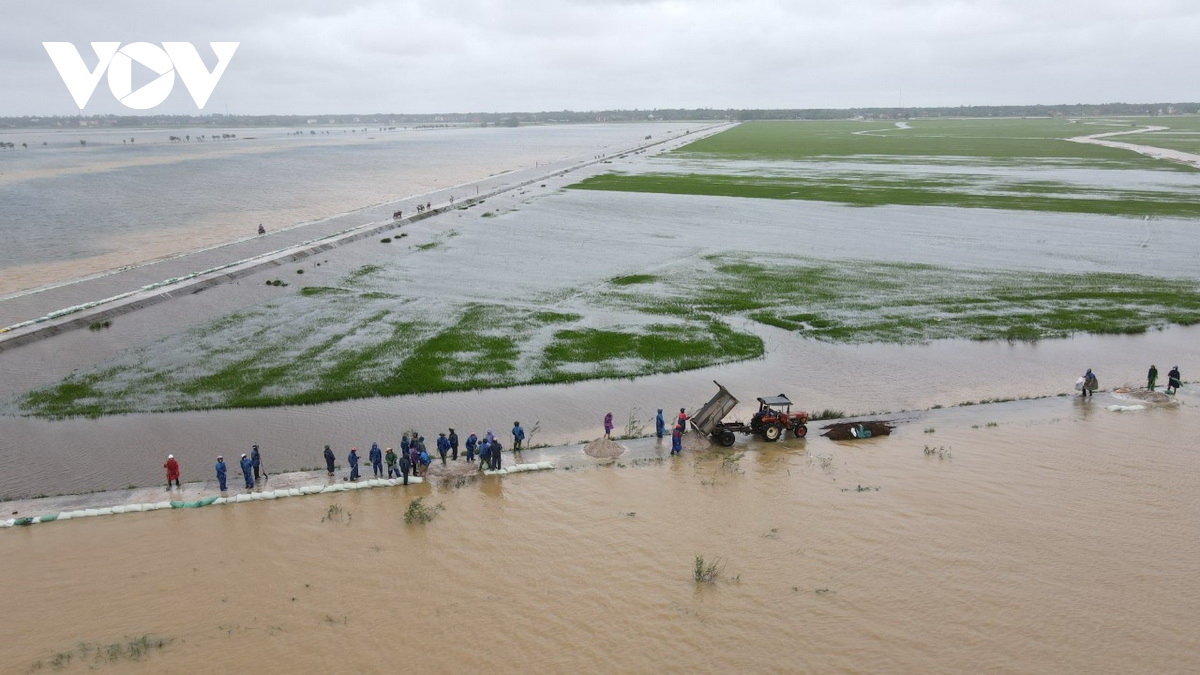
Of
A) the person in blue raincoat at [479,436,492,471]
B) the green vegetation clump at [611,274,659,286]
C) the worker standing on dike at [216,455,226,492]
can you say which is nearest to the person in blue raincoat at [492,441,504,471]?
the person in blue raincoat at [479,436,492,471]

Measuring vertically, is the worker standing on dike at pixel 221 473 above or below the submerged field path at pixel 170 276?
below

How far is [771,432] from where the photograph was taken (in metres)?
22.1

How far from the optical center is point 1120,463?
20.2 metres

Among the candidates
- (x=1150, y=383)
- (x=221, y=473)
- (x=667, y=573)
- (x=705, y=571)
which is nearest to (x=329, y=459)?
(x=221, y=473)

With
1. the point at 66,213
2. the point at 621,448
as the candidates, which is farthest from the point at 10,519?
the point at 66,213

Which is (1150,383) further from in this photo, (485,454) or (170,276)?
(170,276)

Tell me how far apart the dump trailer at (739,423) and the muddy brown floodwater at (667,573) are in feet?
4.11

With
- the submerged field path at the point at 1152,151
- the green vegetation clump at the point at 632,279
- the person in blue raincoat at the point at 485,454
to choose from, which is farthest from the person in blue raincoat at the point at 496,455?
the submerged field path at the point at 1152,151

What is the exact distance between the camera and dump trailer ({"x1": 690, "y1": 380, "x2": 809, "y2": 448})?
22.0m

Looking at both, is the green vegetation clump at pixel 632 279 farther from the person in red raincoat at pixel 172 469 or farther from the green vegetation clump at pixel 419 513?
the person in red raincoat at pixel 172 469

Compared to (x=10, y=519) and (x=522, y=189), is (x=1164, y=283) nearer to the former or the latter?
(x=10, y=519)

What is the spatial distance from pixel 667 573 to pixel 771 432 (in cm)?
798

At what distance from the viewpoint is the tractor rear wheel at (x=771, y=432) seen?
2209 cm

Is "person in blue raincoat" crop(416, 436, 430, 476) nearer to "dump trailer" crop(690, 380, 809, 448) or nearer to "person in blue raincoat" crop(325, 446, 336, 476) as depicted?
"person in blue raincoat" crop(325, 446, 336, 476)
